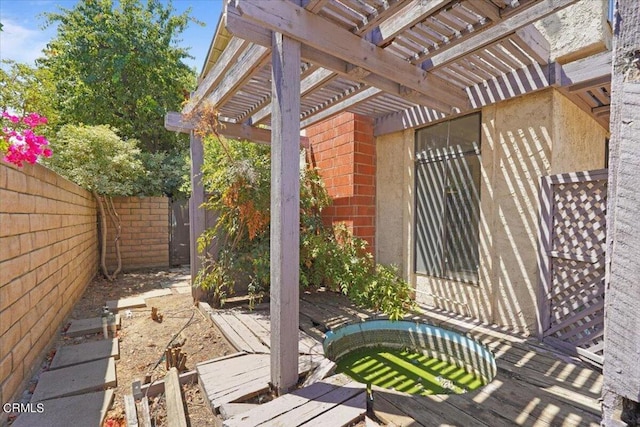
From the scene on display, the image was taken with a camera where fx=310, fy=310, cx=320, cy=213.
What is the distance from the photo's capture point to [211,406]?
2.18m

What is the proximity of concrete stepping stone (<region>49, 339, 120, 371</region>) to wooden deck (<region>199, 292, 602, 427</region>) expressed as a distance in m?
1.16

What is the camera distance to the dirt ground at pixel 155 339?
232cm

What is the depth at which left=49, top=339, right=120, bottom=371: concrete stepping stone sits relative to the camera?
9.67 ft

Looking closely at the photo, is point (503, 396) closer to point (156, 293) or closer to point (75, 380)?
point (75, 380)

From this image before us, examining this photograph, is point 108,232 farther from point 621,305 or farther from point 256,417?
point 621,305

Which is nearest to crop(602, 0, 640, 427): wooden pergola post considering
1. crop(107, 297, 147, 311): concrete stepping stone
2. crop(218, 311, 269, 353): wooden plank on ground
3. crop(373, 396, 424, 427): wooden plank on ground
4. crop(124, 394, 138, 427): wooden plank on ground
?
crop(373, 396, 424, 427): wooden plank on ground

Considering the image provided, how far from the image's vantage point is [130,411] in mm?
2193

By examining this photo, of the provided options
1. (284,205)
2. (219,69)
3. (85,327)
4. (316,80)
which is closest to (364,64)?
(316,80)

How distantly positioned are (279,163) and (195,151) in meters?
2.83

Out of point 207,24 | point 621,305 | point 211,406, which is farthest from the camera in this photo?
point 207,24

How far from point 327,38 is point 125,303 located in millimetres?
4678

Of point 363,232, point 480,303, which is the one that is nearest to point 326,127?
point 363,232

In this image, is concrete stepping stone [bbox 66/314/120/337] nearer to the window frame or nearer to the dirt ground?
the dirt ground

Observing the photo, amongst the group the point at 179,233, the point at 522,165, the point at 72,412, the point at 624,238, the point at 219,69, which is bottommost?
the point at 72,412
